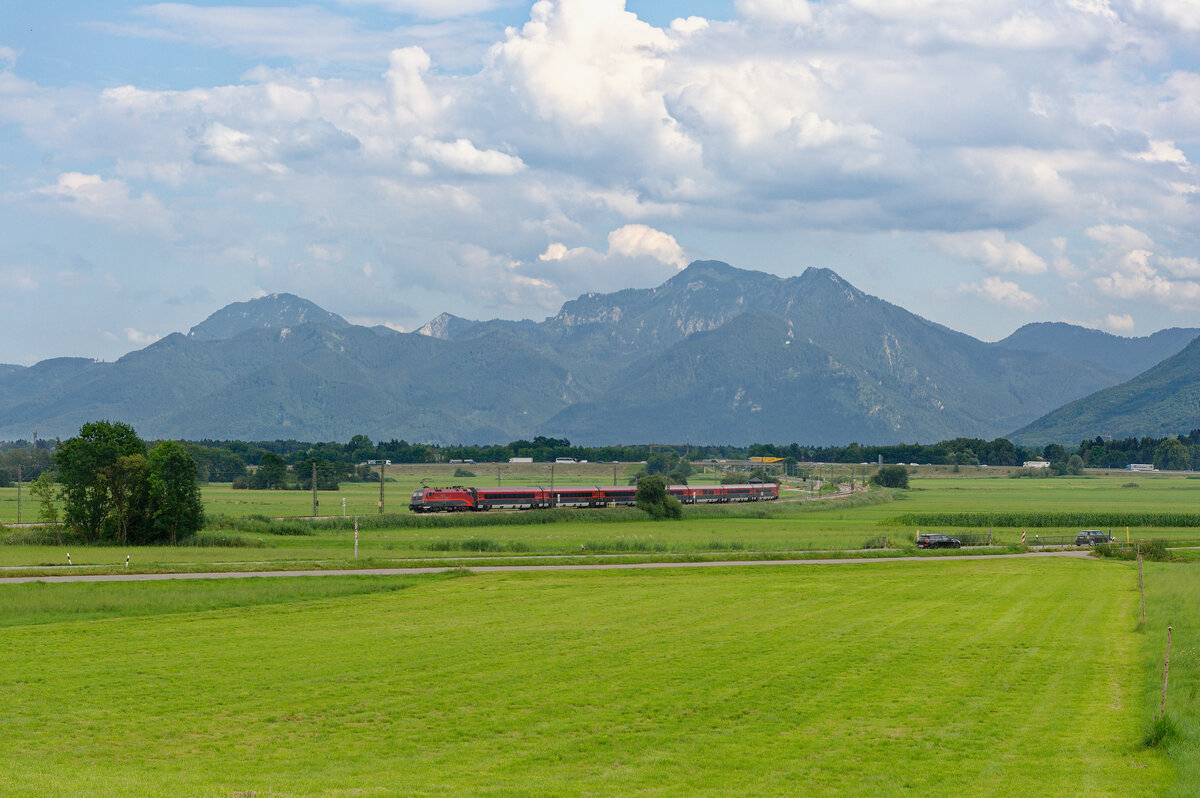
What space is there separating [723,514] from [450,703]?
9298 centimetres

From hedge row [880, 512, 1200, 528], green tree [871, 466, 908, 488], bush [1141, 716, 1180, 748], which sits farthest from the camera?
green tree [871, 466, 908, 488]

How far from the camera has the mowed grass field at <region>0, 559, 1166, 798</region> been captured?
18.0 metres

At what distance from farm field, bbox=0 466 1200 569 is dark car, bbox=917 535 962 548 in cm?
→ 314

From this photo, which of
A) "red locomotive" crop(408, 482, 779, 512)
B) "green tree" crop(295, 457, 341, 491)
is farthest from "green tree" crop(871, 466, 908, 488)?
"green tree" crop(295, 457, 341, 491)

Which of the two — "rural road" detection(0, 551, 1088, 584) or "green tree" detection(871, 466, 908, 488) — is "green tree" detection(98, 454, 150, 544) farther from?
"green tree" detection(871, 466, 908, 488)

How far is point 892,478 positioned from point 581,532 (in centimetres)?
11052

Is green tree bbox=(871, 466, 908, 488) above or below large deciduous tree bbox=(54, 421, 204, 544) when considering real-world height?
below

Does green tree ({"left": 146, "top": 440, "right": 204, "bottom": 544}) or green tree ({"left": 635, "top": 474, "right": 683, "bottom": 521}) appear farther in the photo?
green tree ({"left": 635, "top": 474, "right": 683, "bottom": 521})

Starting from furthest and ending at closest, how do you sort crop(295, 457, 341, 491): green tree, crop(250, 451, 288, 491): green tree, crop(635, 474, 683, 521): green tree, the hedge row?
crop(295, 457, 341, 491): green tree < crop(250, 451, 288, 491): green tree < crop(635, 474, 683, 521): green tree < the hedge row

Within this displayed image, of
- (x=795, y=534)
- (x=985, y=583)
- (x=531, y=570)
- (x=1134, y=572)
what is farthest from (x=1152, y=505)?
(x=531, y=570)

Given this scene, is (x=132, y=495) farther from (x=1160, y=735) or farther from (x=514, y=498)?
(x=1160, y=735)

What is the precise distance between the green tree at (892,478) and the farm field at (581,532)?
104ft

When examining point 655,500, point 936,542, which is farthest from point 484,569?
point 655,500

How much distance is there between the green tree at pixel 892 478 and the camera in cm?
18262
